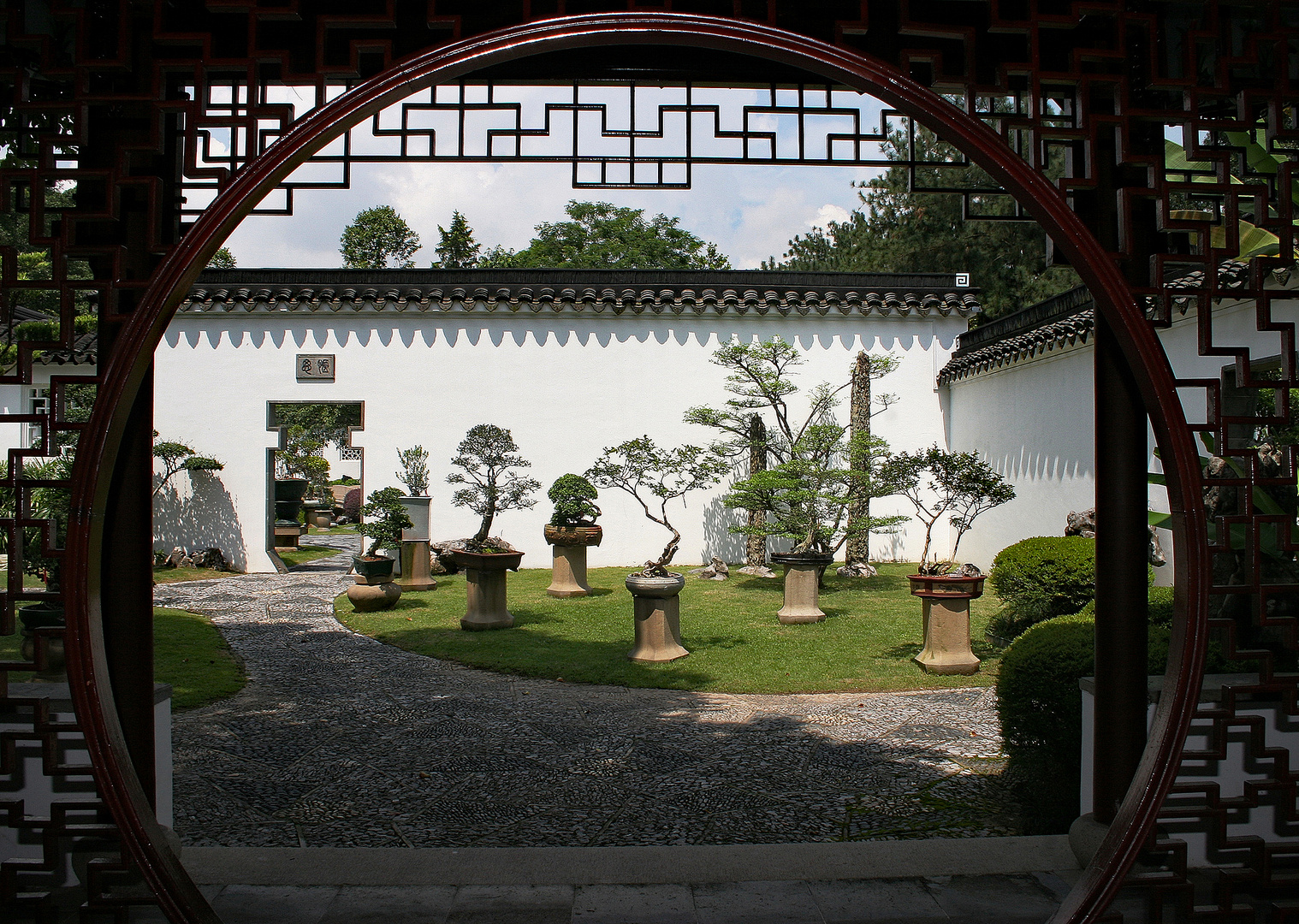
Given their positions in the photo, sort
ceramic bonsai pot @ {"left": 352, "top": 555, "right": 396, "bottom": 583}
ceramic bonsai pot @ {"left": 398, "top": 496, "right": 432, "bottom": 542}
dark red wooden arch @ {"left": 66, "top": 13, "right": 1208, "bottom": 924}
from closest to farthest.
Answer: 1. dark red wooden arch @ {"left": 66, "top": 13, "right": 1208, "bottom": 924}
2. ceramic bonsai pot @ {"left": 352, "top": 555, "right": 396, "bottom": 583}
3. ceramic bonsai pot @ {"left": 398, "top": 496, "right": 432, "bottom": 542}

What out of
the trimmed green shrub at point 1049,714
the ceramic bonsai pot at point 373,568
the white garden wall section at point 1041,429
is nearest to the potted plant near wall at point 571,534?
the ceramic bonsai pot at point 373,568

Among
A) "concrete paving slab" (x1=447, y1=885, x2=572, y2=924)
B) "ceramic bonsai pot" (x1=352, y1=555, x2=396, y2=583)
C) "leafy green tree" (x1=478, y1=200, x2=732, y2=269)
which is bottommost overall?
"concrete paving slab" (x1=447, y1=885, x2=572, y2=924)

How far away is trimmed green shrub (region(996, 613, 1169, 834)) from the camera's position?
3498 mm

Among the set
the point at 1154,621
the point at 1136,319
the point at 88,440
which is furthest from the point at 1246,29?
the point at 88,440

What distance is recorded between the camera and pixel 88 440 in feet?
7.14

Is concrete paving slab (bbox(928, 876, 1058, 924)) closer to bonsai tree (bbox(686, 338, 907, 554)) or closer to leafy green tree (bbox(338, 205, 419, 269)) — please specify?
bonsai tree (bbox(686, 338, 907, 554))

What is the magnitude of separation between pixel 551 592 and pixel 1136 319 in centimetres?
839

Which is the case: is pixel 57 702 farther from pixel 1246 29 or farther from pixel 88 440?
pixel 1246 29

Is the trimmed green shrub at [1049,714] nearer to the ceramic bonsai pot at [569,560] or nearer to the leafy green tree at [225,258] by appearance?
the ceramic bonsai pot at [569,560]

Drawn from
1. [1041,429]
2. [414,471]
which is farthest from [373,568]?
[1041,429]

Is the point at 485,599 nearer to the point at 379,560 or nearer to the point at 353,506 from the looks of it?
the point at 379,560

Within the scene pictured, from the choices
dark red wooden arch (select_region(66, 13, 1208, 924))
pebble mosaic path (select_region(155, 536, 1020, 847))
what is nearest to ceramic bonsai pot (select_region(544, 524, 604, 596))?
pebble mosaic path (select_region(155, 536, 1020, 847))

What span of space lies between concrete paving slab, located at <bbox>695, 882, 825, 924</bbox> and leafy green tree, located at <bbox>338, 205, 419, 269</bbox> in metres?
28.3

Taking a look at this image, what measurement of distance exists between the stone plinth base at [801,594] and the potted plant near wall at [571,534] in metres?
2.76
